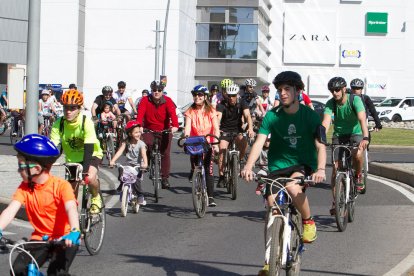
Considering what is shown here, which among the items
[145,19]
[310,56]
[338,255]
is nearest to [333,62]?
[310,56]

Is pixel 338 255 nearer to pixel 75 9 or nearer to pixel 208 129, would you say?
pixel 208 129

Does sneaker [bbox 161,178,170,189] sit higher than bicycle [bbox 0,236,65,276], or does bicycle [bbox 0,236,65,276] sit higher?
bicycle [bbox 0,236,65,276]

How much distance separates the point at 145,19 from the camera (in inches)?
2331

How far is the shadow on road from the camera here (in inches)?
357

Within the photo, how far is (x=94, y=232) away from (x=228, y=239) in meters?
1.70

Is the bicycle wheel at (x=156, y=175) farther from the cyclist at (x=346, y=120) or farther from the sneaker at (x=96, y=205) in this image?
the sneaker at (x=96, y=205)

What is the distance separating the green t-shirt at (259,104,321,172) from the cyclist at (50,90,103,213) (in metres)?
2.21

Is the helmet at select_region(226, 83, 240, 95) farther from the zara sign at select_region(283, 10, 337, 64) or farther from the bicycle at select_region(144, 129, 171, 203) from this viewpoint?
the zara sign at select_region(283, 10, 337, 64)

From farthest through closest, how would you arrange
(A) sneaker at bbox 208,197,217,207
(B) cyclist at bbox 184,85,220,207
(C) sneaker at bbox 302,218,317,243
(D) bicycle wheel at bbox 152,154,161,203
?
(D) bicycle wheel at bbox 152,154,161,203 < (B) cyclist at bbox 184,85,220,207 < (A) sneaker at bbox 208,197,217,207 < (C) sneaker at bbox 302,218,317,243

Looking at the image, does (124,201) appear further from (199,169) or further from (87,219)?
(87,219)

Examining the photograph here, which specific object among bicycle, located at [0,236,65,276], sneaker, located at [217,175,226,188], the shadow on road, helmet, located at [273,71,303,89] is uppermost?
helmet, located at [273,71,303,89]

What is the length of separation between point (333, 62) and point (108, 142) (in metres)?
54.7

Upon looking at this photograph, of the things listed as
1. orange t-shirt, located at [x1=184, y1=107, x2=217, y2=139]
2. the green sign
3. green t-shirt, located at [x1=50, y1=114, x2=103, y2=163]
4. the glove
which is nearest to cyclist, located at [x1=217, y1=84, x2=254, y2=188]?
orange t-shirt, located at [x1=184, y1=107, x2=217, y2=139]

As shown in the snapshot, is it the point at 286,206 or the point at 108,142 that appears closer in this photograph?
the point at 286,206
